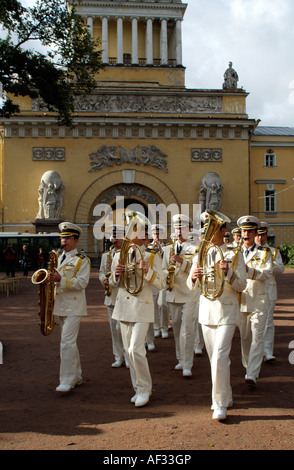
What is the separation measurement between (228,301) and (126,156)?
2883cm

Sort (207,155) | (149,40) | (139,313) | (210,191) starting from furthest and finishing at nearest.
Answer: (149,40) < (207,155) < (210,191) < (139,313)

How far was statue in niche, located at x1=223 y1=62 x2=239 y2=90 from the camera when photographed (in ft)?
118

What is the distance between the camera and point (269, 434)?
535 cm

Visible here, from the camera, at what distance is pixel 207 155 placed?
35219 mm

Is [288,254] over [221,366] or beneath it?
beneath

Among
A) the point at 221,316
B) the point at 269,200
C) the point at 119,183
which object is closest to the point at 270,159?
the point at 269,200

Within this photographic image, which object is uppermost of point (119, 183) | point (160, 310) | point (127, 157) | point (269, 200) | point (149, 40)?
point (149, 40)

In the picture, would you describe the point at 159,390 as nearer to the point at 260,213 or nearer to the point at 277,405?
the point at 277,405

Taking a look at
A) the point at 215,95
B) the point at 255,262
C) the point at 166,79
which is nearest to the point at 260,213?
the point at 215,95

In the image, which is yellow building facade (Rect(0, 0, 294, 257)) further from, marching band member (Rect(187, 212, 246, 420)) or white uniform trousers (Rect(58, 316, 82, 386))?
marching band member (Rect(187, 212, 246, 420))

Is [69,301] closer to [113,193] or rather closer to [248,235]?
[248,235]

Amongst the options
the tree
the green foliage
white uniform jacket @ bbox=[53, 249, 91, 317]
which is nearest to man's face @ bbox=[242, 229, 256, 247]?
white uniform jacket @ bbox=[53, 249, 91, 317]

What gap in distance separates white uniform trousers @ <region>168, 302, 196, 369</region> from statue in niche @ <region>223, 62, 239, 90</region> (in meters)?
30.1

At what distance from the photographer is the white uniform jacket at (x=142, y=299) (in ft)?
21.9
